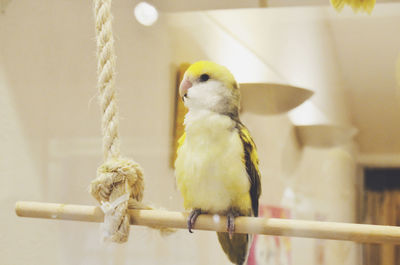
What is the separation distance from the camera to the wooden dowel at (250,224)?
0.41 meters

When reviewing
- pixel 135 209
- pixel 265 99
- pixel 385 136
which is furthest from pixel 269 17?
pixel 135 209

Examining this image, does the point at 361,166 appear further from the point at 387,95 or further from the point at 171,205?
the point at 171,205

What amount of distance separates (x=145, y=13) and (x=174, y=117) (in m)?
0.17

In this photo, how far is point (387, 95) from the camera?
0.60 m

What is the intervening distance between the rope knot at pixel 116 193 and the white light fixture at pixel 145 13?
0.80ft

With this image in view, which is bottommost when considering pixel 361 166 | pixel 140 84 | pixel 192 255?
pixel 192 255

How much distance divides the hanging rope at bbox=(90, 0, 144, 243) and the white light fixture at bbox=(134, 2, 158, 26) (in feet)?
0.51

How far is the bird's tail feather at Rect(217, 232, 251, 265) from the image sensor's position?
0.50 m

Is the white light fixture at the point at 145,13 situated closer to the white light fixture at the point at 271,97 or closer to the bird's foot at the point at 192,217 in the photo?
the white light fixture at the point at 271,97

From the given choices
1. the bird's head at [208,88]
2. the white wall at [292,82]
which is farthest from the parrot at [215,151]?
the white wall at [292,82]

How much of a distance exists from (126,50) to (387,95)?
0.36 metres

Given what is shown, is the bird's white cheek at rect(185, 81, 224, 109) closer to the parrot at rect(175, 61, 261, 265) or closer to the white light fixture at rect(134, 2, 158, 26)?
the parrot at rect(175, 61, 261, 265)

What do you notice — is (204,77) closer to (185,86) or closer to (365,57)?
(185,86)

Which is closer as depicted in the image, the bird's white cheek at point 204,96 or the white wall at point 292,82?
the bird's white cheek at point 204,96
